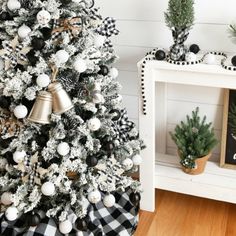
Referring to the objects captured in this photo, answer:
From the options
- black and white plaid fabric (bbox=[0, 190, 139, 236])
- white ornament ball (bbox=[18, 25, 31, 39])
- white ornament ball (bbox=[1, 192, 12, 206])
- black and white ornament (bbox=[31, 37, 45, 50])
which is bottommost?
black and white plaid fabric (bbox=[0, 190, 139, 236])

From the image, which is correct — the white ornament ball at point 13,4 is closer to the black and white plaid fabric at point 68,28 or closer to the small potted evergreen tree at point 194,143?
the black and white plaid fabric at point 68,28

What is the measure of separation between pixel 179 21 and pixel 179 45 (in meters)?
0.10

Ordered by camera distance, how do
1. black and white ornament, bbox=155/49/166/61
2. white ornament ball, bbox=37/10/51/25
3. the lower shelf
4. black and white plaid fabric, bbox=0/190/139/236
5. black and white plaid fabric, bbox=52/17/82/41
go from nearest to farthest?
white ornament ball, bbox=37/10/51/25 < black and white plaid fabric, bbox=52/17/82/41 < black and white plaid fabric, bbox=0/190/139/236 < black and white ornament, bbox=155/49/166/61 < the lower shelf

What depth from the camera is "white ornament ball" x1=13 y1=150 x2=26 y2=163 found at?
160 centimetres

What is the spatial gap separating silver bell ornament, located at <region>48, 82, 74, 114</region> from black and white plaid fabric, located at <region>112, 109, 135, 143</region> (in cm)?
34

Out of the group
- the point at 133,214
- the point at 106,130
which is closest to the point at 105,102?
the point at 106,130

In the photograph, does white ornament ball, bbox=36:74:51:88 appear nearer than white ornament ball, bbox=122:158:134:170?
Yes

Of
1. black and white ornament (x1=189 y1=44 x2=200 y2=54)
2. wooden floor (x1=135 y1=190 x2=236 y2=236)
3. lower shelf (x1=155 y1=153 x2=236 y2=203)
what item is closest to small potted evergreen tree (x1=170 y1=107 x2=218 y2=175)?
lower shelf (x1=155 y1=153 x2=236 y2=203)

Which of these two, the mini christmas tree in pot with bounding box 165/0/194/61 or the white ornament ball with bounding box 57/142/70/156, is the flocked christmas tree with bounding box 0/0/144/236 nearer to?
the white ornament ball with bounding box 57/142/70/156

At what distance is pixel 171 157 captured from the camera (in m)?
2.28

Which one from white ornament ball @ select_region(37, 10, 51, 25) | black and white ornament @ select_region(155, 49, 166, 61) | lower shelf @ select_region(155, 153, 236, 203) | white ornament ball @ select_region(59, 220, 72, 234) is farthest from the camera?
lower shelf @ select_region(155, 153, 236, 203)

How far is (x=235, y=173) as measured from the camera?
83.3 inches

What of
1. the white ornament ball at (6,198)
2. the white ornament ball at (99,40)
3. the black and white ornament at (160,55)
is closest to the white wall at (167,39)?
the black and white ornament at (160,55)

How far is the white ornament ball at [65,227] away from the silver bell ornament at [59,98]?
1.48ft
